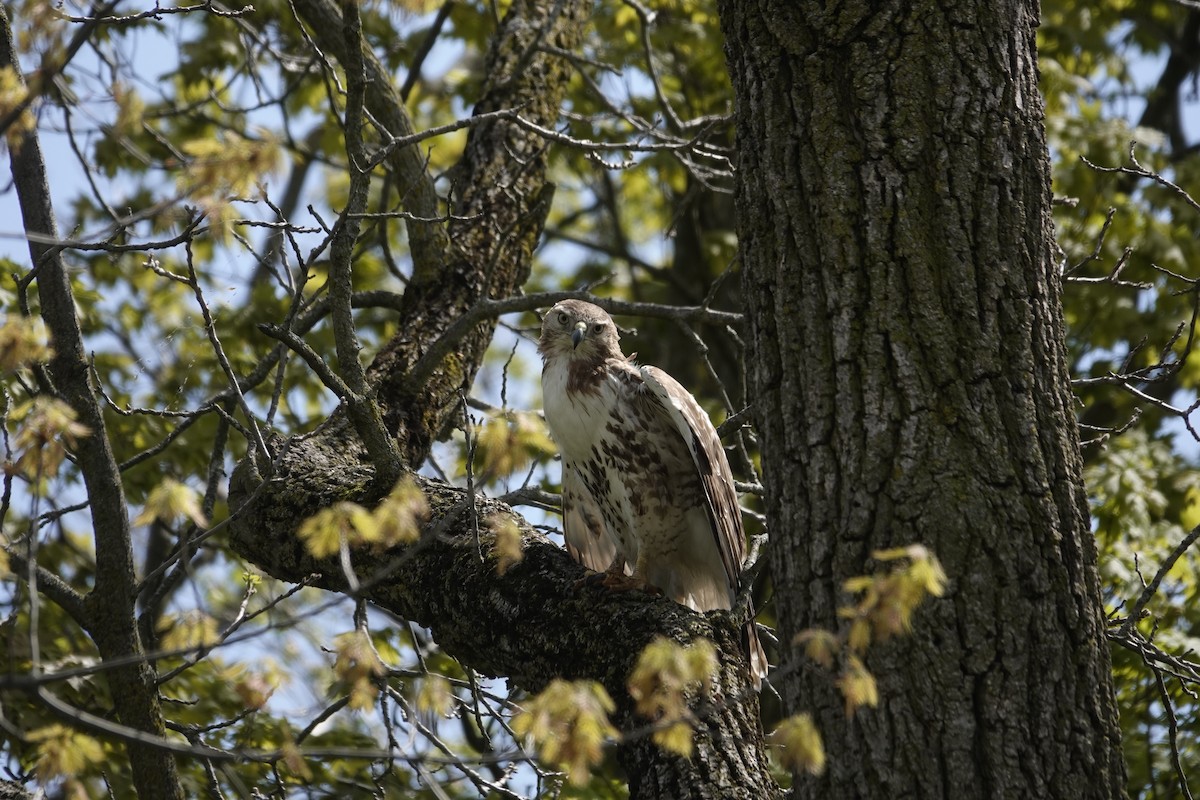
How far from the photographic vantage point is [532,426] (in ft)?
8.36

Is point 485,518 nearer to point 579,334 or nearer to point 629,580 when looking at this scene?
point 629,580

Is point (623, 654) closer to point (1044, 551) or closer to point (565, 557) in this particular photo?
point (565, 557)

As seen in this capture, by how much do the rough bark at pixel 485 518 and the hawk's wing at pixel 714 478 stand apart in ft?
2.57

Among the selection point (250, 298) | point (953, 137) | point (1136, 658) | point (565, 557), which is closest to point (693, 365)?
point (250, 298)

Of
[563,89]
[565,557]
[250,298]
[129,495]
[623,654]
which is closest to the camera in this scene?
[623,654]

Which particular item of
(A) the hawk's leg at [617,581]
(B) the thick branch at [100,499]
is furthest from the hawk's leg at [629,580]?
(B) the thick branch at [100,499]

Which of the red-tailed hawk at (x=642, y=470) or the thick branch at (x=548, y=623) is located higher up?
the red-tailed hawk at (x=642, y=470)

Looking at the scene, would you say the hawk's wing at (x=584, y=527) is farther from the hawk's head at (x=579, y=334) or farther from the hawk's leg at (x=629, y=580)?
the hawk's head at (x=579, y=334)

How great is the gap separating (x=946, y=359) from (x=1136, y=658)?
2.43 metres

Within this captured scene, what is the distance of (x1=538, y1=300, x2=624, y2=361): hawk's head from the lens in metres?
4.52

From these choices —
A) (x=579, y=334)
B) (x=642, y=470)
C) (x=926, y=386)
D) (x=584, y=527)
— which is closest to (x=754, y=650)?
(x=642, y=470)

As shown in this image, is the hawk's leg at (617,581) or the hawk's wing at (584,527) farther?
the hawk's wing at (584,527)

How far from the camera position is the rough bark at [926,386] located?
225cm

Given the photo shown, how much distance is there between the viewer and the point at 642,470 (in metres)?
Result: 4.20
